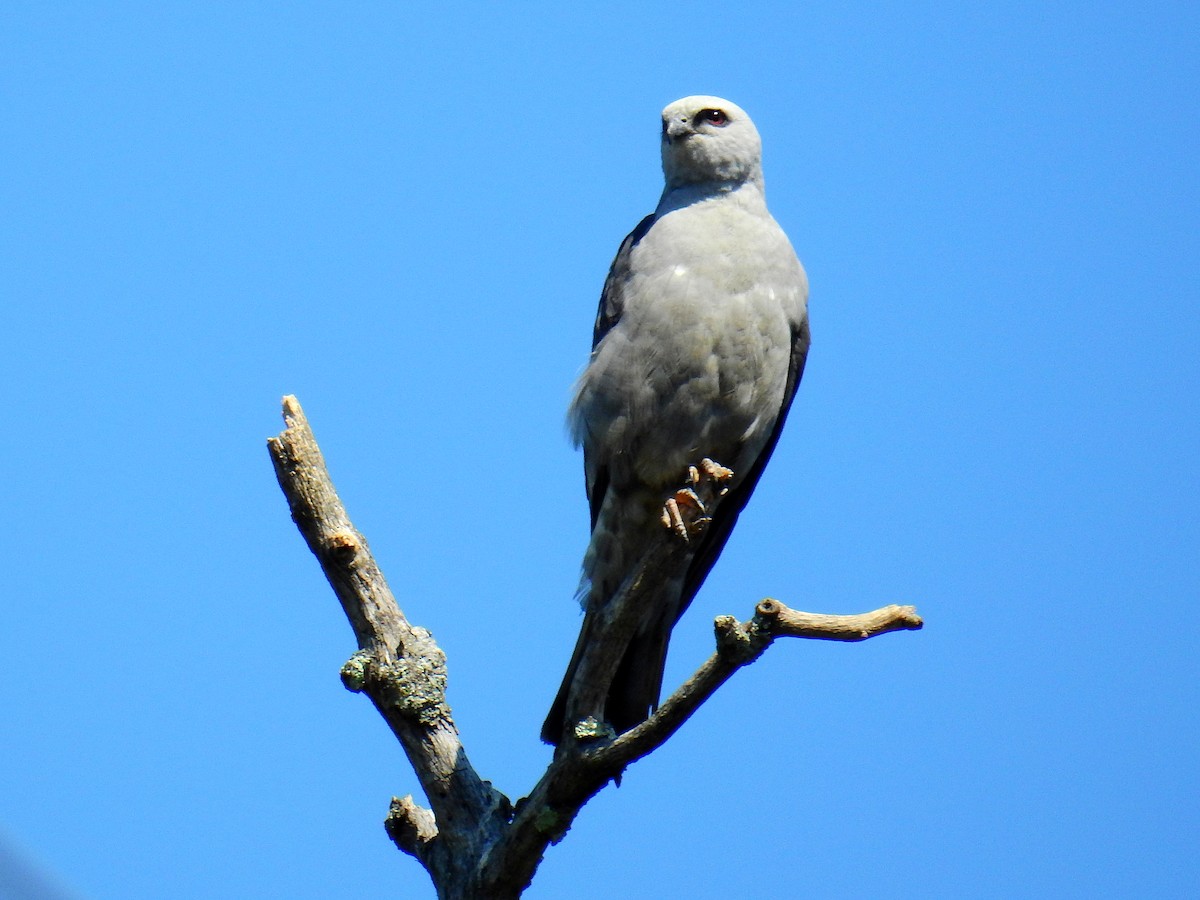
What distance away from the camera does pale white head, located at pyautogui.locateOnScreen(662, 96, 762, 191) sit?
5789 millimetres

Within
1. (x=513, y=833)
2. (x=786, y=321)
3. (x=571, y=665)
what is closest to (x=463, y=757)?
(x=513, y=833)

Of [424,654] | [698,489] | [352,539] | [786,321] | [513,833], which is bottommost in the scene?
[513,833]

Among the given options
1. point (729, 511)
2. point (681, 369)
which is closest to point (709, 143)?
point (681, 369)

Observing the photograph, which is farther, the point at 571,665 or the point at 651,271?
the point at 651,271

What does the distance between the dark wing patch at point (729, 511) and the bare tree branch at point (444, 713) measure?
137 cm

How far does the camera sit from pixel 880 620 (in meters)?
3.75

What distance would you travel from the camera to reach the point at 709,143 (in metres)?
5.79

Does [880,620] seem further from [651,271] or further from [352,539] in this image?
[651,271]

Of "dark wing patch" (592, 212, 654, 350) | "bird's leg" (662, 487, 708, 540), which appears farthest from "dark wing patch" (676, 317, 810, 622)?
"bird's leg" (662, 487, 708, 540)

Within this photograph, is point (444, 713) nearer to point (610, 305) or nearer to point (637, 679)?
point (637, 679)

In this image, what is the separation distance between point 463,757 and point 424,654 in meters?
0.37

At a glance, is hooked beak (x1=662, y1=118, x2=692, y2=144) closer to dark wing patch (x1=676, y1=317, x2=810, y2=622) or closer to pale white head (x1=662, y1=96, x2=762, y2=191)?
pale white head (x1=662, y1=96, x2=762, y2=191)

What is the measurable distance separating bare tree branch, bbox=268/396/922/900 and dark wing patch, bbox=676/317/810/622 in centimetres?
137

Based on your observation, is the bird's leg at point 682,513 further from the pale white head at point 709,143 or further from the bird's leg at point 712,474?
the pale white head at point 709,143
